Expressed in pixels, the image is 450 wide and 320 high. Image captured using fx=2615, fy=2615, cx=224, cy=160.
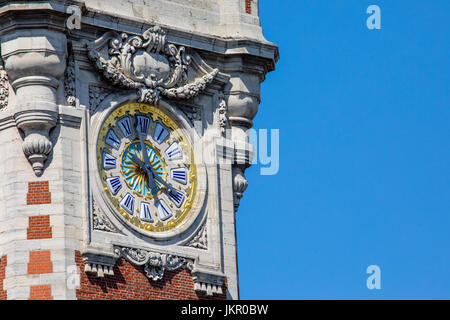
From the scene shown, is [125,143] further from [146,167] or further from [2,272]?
[2,272]

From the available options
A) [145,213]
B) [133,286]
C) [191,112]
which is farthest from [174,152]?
[133,286]

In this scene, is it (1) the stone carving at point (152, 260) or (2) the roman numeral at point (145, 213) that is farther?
(2) the roman numeral at point (145, 213)

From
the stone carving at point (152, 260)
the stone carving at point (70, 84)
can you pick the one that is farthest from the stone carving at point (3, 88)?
the stone carving at point (152, 260)

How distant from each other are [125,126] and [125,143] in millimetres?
349

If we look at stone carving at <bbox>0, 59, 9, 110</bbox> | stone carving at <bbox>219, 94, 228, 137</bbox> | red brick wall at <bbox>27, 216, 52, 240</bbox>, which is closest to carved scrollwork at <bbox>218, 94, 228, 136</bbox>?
stone carving at <bbox>219, 94, 228, 137</bbox>

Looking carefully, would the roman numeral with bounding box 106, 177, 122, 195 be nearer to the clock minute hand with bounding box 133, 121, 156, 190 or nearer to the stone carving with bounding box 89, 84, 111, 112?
the clock minute hand with bounding box 133, 121, 156, 190

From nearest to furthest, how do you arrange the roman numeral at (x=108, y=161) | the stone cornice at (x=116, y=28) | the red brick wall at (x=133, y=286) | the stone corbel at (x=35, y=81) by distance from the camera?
the red brick wall at (x=133, y=286) < the stone corbel at (x=35, y=81) < the stone cornice at (x=116, y=28) < the roman numeral at (x=108, y=161)

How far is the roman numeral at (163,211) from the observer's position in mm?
51594

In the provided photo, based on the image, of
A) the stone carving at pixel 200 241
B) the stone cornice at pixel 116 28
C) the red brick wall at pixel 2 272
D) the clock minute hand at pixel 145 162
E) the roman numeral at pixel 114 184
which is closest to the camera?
the red brick wall at pixel 2 272

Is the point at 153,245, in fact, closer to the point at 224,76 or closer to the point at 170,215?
the point at 170,215

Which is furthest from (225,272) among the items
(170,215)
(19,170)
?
(19,170)

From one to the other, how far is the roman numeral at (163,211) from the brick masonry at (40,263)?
2980 mm

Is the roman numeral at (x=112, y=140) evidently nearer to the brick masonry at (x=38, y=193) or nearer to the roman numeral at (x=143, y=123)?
the roman numeral at (x=143, y=123)
